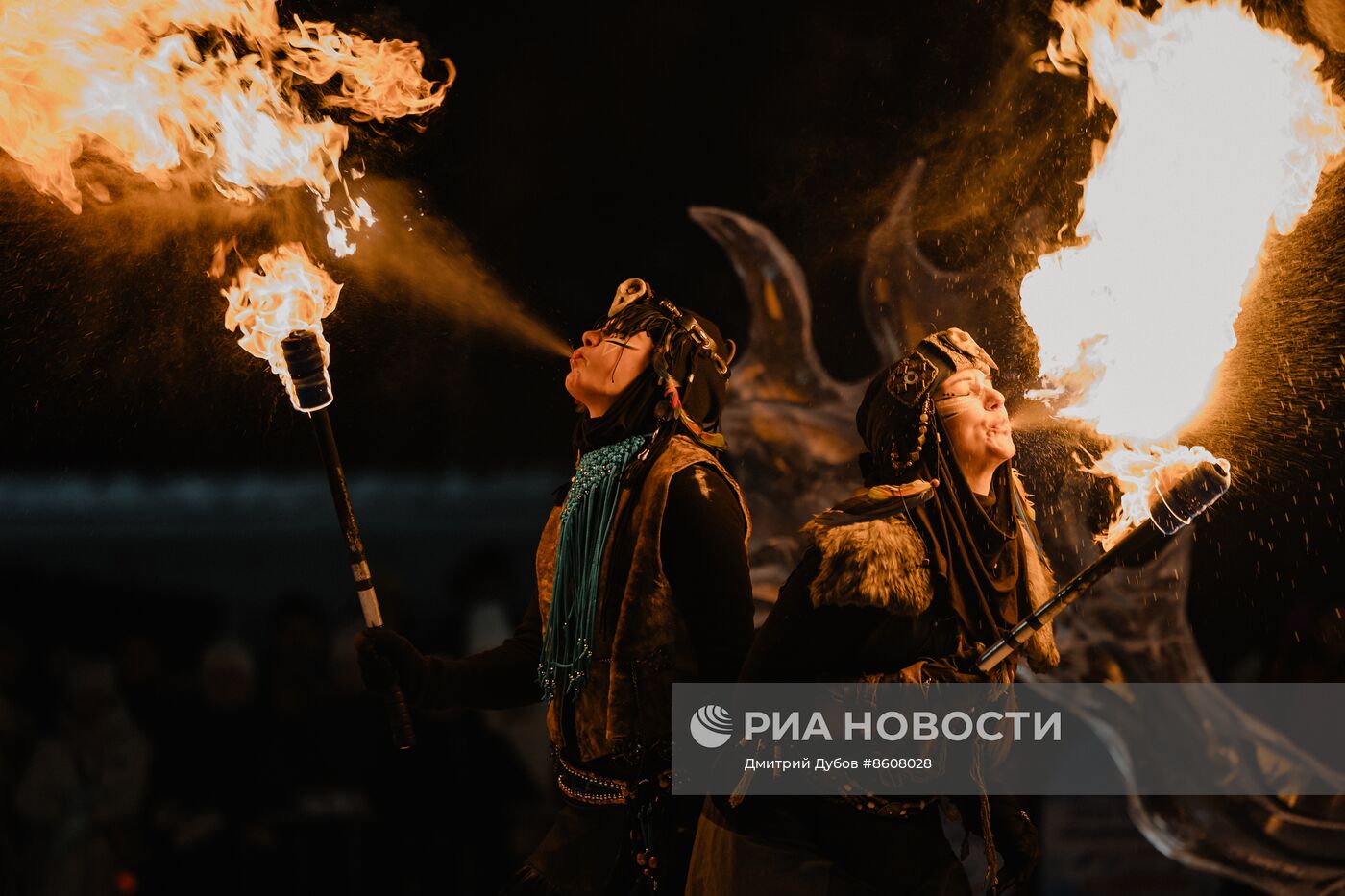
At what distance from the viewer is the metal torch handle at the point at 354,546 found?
303cm

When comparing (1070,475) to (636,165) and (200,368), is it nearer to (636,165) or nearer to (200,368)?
(636,165)

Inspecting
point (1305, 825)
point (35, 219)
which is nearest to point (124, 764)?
point (35, 219)

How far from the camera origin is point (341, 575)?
5.07m

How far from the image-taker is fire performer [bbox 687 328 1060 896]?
2654mm

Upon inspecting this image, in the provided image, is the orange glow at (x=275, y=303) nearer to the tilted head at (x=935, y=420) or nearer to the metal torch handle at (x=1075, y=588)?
the tilted head at (x=935, y=420)

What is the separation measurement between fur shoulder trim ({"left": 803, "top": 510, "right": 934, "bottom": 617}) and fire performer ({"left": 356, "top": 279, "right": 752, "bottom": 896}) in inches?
13.3

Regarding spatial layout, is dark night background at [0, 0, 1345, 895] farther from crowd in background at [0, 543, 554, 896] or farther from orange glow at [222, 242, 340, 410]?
orange glow at [222, 242, 340, 410]

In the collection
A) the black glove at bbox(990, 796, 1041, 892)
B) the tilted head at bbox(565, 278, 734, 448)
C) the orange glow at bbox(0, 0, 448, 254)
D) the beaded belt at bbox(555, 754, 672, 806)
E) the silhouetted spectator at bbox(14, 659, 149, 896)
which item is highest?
the orange glow at bbox(0, 0, 448, 254)

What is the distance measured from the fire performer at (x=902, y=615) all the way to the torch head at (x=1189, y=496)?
332 mm

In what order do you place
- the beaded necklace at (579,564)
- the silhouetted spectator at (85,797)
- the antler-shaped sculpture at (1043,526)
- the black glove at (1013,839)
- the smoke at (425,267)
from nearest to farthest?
the black glove at (1013,839) < the beaded necklace at (579,564) < the smoke at (425,267) < the antler-shaped sculpture at (1043,526) < the silhouetted spectator at (85,797)

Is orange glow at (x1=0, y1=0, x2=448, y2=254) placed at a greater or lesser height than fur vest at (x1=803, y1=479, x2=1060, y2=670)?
greater

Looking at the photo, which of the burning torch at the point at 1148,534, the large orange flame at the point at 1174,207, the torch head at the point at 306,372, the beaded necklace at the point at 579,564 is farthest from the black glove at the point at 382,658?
the large orange flame at the point at 1174,207

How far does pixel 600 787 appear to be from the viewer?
3051mm

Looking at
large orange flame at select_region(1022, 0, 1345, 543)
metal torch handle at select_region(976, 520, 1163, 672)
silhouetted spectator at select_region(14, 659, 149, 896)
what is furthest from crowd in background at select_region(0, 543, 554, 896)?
large orange flame at select_region(1022, 0, 1345, 543)
